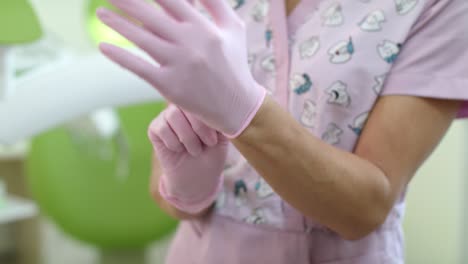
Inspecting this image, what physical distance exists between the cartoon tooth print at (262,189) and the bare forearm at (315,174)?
0.32 ft

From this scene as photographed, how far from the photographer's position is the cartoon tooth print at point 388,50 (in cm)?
66

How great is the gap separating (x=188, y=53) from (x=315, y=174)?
18 cm

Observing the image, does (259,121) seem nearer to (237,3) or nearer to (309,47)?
(309,47)

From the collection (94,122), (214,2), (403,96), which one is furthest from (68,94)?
(403,96)

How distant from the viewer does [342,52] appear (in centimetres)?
67

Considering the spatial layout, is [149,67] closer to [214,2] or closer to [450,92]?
[214,2]

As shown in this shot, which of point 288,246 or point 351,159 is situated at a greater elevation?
point 351,159

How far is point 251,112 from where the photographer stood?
Result: 0.54m

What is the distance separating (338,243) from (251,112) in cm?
25

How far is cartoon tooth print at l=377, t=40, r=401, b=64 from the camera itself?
2.16 ft

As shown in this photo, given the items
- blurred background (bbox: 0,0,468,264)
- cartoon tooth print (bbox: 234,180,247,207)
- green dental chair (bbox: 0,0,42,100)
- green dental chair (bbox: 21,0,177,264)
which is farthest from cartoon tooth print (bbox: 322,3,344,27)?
green dental chair (bbox: 21,0,177,264)

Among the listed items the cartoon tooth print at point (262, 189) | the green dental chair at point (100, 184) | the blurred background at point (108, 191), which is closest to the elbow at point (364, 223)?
the cartoon tooth print at point (262, 189)

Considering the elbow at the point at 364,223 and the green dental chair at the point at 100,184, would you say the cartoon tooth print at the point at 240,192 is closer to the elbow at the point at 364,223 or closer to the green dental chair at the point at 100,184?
the elbow at the point at 364,223

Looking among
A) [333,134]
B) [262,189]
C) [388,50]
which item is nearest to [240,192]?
[262,189]
